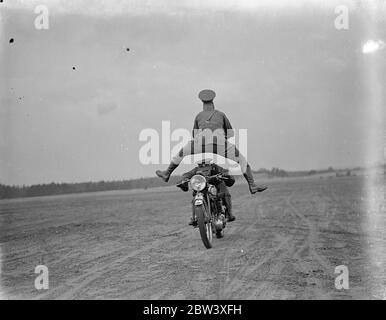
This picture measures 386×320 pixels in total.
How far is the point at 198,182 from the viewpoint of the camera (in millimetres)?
7750

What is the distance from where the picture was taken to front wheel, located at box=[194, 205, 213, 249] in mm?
7566

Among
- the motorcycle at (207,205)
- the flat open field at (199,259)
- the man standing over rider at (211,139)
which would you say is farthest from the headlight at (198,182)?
the flat open field at (199,259)

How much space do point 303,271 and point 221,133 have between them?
2845mm

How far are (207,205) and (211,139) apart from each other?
3.61ft

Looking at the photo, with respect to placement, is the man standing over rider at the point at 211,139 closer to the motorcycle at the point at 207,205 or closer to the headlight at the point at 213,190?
the motorcycle at the point at 207,205

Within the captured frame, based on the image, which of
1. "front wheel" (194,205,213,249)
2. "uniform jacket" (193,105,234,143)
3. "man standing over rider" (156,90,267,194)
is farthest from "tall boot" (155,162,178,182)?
"front wheel" (194,205,213,249)

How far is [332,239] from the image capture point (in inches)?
348

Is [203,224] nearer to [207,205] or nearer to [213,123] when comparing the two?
[207,205]

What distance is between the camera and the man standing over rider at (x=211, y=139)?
8109 mm

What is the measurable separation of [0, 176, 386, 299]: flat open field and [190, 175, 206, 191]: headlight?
3.43 feet

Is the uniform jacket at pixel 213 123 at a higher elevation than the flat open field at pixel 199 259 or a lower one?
higher

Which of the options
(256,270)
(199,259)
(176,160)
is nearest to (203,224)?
(199,259)
